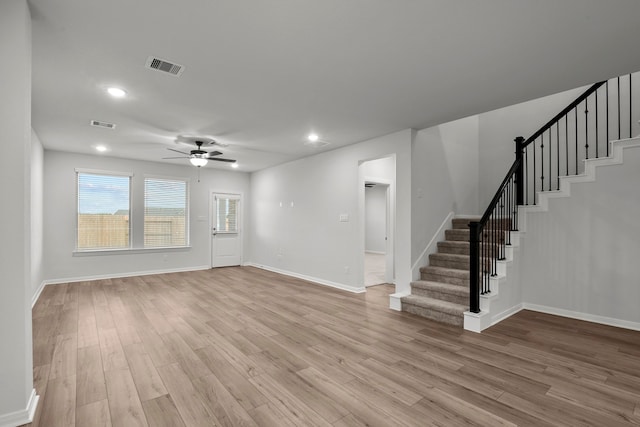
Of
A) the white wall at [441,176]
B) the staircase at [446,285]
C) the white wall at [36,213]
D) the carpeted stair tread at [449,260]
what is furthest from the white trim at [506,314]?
the white wall at [36,213]

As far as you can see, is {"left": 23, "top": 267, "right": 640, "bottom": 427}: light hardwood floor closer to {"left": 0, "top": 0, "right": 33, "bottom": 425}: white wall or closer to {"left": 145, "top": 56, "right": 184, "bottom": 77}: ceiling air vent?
{"left": 0, "top": 0, "right": 33, "bottom": 425}: white wall

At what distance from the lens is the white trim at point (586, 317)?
375 cm

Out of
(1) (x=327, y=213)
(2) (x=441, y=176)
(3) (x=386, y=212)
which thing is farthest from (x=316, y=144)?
(2) (x=441, y=176)

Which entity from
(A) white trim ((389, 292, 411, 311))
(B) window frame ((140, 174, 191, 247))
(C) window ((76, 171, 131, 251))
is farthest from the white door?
(A) white trim ((389, 292, 411, 311))

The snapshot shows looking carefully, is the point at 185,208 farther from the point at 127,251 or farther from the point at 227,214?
the point at 127,251

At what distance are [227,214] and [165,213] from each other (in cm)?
166

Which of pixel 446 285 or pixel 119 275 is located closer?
pixel 446 285

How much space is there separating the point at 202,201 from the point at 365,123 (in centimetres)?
552

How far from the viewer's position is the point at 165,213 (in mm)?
7770

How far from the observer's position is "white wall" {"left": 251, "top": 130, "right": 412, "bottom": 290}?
15.9 ft

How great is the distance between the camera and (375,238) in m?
12.7

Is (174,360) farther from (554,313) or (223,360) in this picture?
(554,313)

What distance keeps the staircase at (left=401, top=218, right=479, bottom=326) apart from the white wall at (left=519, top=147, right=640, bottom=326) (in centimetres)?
93

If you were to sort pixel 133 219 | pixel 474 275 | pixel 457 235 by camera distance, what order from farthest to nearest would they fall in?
pixel 133 219, pixel 457 235, pixel 474 275
